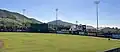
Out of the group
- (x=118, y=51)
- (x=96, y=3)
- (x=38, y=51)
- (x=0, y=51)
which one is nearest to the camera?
(x=118, y=51)

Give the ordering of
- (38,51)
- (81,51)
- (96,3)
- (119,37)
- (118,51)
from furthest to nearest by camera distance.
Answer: (96,3)
(119,37)
(81,51)
(38,51)
(118,51)

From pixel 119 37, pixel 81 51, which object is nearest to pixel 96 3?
pixel 119 37

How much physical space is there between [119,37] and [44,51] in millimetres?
41865

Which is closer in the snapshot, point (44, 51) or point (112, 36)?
point (44, 51)

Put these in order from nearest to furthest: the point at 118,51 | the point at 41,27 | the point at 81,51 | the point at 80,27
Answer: the point at 118,51, the point at 81,51, the point at 41,27, the point at 80,27

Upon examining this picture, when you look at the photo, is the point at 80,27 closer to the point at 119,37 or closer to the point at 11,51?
the point at 119,37

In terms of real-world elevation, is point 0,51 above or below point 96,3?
below

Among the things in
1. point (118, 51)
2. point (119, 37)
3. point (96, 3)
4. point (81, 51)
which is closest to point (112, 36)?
point (119, 37)

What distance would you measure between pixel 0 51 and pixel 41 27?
76.6m

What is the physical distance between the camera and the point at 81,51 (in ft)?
85.0

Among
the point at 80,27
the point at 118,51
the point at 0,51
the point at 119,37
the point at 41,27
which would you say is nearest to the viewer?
the point at 118,51

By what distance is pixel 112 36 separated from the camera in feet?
210

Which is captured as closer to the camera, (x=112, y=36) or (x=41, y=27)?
(x=112, y=36)

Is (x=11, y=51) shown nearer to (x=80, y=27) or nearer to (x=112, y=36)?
(x=112, y=36)
